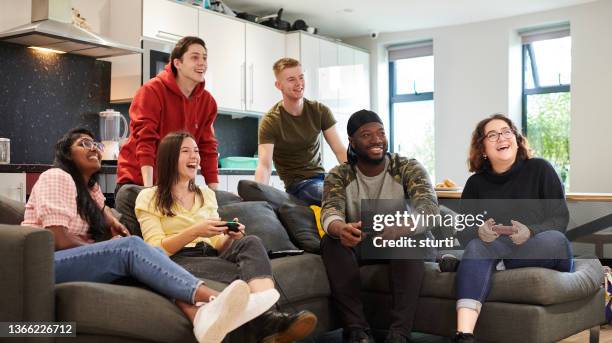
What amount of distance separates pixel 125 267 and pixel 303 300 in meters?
0.94

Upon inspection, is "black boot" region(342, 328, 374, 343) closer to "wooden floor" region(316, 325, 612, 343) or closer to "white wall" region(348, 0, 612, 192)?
"wooden floor" region(316, 325, 612, 343)

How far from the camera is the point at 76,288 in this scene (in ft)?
6.54

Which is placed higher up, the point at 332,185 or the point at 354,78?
the point at 354,78

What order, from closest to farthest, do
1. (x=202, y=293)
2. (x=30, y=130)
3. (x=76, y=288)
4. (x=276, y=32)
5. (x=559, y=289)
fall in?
(x=76, y=288)
(x=202, y=293)
(x=559, y=289)
(x=30, y=130)
(x=276, y=32)

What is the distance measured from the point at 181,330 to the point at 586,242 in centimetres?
340

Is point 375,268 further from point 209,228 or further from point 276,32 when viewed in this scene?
point 276,32

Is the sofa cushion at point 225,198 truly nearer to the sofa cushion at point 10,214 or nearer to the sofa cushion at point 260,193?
the sofa cushion at point 260,193

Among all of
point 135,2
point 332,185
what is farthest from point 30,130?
point 332,185

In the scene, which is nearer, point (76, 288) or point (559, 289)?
point (76, 288)

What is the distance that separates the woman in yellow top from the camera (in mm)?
2490

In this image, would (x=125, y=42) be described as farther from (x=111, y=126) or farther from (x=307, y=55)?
(x=307, y=55)

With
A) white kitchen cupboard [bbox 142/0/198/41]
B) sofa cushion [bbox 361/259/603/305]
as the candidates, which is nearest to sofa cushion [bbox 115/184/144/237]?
sofa cushion [bbox 361/259/603/305]

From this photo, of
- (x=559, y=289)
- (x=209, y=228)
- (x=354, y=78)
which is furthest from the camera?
(x=354, y=78)

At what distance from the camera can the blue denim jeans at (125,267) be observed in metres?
2.14
